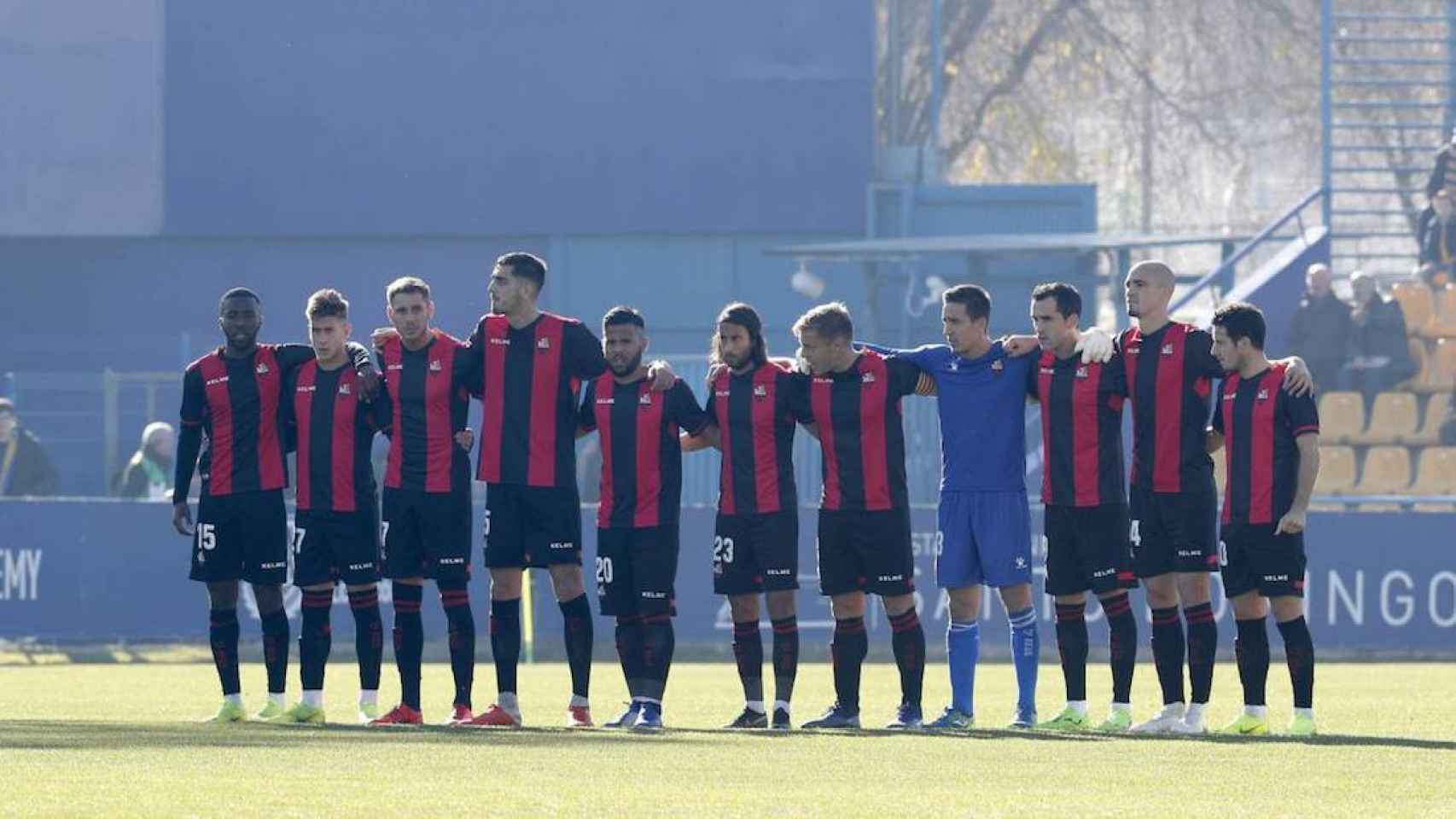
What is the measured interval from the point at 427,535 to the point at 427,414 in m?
0.56

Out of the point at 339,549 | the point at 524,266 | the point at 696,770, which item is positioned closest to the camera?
the point at 696,770

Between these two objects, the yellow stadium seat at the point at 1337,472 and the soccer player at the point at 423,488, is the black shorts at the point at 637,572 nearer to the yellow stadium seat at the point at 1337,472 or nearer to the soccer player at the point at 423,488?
the soccer player at the point at 423,488

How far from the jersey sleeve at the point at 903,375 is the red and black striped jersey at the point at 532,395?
1.35 metres

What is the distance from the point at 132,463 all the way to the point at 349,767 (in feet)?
43.7

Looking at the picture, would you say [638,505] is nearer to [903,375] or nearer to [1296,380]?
[903,375]

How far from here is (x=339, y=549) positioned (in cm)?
1370

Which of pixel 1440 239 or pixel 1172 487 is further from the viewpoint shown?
pixel 1440 239

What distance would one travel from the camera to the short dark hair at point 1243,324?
12977 mm

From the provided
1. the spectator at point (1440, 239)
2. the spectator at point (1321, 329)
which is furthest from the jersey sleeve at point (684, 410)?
the spectator at point (1440, 239)

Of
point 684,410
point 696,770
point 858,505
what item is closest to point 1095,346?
point 858,505

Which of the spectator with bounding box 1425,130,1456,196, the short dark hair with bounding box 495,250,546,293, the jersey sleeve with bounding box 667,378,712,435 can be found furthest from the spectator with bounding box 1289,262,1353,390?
the short dark hair with bounding box 495,250,546,293

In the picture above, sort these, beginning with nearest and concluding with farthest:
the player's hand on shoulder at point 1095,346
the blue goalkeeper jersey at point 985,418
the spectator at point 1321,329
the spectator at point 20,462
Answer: the player's hand on shoulder at point 1095,346
the blue goalkeeper jersey at point 985,418
the spectator at point 20,462
the spectator at point 1321,329

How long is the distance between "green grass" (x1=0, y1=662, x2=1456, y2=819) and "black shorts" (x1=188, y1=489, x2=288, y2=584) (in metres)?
0.78

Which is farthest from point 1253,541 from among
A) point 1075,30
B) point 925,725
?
point 1075,30
